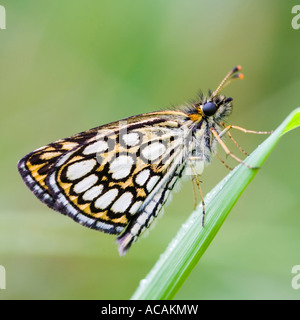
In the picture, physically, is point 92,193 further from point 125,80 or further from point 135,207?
point 125,80

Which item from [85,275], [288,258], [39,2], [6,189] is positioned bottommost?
A: [85,275]

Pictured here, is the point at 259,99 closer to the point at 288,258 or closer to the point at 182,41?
the point at 182,41

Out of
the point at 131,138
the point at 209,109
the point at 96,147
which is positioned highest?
the point at 209,109

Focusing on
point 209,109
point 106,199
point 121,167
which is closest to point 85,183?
point 106,199

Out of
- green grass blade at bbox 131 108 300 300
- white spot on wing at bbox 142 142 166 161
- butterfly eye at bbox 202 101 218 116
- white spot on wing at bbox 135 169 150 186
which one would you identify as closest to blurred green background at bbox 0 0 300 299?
white spot on wing at bbox 135 169 150 186

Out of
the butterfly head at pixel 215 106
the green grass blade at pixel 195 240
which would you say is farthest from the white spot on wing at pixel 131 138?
the green grass blade at pixel 195 240

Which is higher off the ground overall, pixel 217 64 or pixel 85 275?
pixel 217 64
